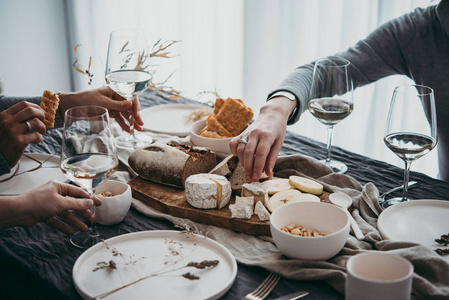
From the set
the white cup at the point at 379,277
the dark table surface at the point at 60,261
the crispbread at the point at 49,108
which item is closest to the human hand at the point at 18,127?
the crispbread at the point at 49,108

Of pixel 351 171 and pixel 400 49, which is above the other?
pixel 400 49

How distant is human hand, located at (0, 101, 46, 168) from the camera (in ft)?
4.49

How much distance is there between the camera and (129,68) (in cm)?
164

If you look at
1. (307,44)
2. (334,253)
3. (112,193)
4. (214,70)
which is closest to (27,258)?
(112,193)

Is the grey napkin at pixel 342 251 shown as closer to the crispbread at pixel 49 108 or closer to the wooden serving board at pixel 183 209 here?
the wooden serving board at pixel 183 209

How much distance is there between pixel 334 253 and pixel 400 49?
1279 millimetres

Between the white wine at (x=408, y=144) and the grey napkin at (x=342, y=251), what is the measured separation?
0.52ft

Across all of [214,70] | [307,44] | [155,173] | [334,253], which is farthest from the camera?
[214,70]

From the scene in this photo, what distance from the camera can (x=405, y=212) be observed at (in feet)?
4.07

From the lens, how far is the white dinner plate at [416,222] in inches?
44.8

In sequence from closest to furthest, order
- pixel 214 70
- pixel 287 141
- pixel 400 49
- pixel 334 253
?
pixel 334 253 < pixel 287 141 < pixel 400 49 < pixel 214 70

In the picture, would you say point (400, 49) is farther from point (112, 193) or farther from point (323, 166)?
point (112, 193)

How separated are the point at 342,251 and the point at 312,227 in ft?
0.30

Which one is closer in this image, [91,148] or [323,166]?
[91,148]
